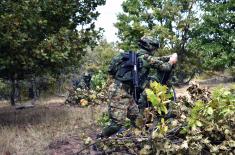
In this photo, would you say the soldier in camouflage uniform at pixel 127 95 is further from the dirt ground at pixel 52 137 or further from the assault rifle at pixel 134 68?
the dirt ground at pixel 52 137

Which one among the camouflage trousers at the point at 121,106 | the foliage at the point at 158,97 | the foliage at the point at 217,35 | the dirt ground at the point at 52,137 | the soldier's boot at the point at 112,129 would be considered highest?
the foliage at the point at 217,35

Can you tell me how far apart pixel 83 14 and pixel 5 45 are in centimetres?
404

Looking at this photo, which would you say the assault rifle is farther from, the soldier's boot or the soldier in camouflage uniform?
the soldier's boot

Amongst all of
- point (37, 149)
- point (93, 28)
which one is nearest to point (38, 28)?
point (93, 28)

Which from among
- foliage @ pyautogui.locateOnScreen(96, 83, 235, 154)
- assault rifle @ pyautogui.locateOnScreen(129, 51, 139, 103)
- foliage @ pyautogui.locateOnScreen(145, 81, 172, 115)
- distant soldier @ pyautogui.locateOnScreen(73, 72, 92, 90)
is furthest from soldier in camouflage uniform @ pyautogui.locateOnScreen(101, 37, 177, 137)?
distant soldier @ pyautogui.locateOnScreen(73, 72, 92, 90)

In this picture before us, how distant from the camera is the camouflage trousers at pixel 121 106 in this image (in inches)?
331

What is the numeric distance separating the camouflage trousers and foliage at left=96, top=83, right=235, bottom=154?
4.34 ft

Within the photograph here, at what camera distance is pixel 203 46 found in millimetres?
32969

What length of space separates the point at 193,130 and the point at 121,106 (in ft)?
7.41

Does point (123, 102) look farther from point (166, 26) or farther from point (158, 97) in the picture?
point (166, 26)

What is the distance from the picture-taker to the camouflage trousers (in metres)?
8.41

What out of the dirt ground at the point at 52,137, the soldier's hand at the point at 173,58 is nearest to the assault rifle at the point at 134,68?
the soldier's hand at the point at 173,58

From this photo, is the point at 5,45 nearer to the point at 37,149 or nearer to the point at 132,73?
the point at 37,149

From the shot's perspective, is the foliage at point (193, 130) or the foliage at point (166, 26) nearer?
the foliage at point (193, 130)
